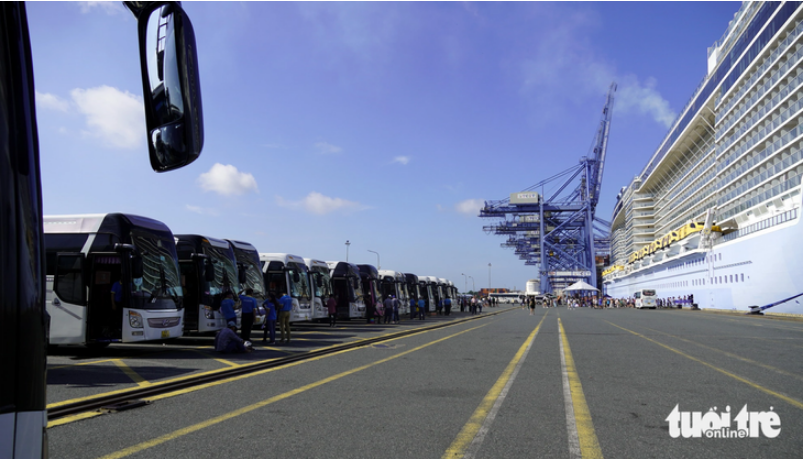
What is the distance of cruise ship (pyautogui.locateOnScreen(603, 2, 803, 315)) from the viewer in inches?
1340

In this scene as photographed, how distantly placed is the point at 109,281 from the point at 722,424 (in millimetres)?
12483

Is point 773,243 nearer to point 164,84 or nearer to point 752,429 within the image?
point 752,429

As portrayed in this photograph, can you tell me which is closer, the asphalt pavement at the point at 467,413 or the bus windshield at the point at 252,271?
the asphalt pavement at the point at 467,413

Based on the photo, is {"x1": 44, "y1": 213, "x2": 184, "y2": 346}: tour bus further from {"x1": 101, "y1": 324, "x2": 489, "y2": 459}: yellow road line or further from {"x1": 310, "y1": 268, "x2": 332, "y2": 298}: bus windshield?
{"x1": 310, "y1": 268, "x2": 332, "y2": 298}: bus windshield

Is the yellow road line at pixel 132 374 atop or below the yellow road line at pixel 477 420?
atop

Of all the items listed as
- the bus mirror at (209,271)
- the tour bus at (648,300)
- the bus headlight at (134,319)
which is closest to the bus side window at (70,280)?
the bus headlight at (134,319)

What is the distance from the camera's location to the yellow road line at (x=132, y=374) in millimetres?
7695

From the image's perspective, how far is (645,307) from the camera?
61.2m

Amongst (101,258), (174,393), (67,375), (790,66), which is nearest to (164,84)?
(174,393)

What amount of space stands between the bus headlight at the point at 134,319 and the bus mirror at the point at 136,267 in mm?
774

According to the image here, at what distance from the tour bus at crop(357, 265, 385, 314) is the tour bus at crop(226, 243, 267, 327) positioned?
1047 centimetres

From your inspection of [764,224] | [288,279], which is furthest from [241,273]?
[764,224]

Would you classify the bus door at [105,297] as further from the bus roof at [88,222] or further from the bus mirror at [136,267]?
the bus roof at [88,222]

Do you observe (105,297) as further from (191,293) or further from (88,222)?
(191,293)
